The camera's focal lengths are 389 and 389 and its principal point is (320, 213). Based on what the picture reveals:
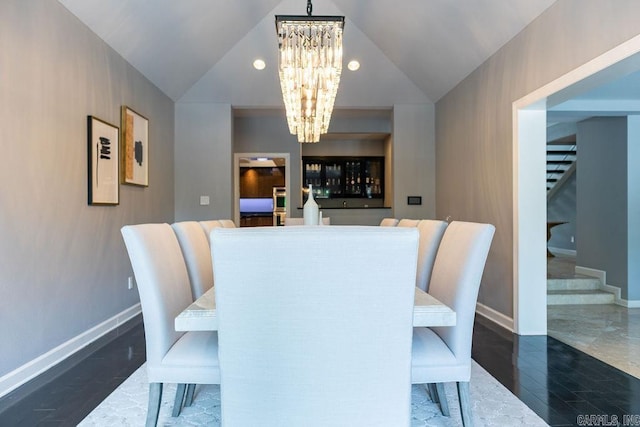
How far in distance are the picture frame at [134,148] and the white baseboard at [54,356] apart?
1358 mm

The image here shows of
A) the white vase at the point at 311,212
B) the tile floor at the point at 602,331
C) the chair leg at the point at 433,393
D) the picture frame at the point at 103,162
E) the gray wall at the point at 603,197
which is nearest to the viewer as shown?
the chair leg at the point at 433,393

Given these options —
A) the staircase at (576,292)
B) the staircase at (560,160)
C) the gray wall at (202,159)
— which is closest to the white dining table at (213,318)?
the staircase at (576,292)

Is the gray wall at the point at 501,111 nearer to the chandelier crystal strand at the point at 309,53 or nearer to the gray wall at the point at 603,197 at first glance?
the chandelier crystal strand at the point at 309,53

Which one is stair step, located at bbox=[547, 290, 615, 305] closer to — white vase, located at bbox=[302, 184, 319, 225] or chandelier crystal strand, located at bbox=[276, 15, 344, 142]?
white vase, located at bbox=[302, 184, 319, 225]

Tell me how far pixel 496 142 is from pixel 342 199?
4.78 metres

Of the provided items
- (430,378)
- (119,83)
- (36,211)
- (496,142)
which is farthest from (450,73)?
Answer: (36,211)

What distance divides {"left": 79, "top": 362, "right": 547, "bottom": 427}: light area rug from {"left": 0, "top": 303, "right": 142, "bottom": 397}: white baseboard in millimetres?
630

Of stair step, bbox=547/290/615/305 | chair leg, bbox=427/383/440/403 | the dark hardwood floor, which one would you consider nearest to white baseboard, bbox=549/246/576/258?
stair step, bbox=547/290/615/305

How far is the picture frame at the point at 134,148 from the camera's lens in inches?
150

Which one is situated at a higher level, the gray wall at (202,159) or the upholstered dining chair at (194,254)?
the gray wall at (202,159)

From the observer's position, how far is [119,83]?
3748 mm

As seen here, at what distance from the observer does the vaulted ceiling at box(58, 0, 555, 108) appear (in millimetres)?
3398

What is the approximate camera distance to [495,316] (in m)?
3.86

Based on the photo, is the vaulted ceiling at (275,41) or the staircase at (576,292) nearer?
the vaulted ceiling at (275,41)
